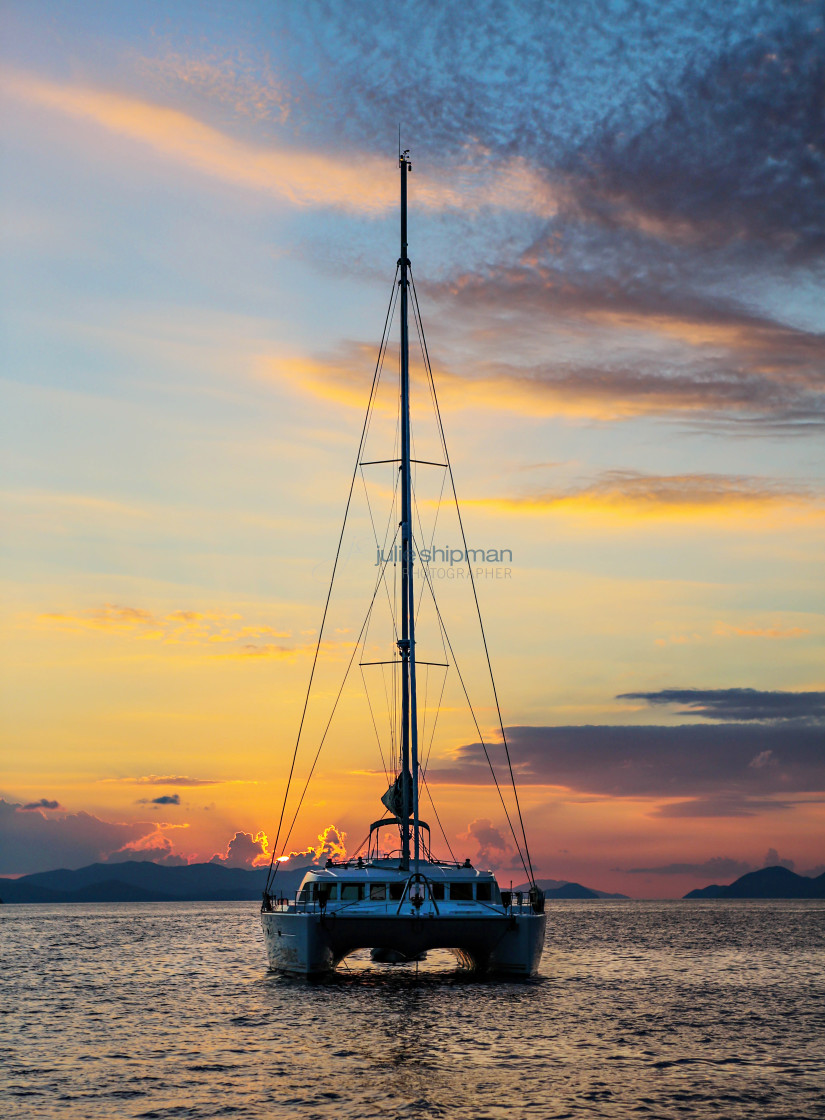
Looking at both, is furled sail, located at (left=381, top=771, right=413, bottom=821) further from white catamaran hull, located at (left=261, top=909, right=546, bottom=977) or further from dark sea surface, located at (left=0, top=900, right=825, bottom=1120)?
dark sea surface, located at (left=0, top=900, right=825, bottom=1120)

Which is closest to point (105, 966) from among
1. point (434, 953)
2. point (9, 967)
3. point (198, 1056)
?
point (9, 967)

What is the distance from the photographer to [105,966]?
2783 inches

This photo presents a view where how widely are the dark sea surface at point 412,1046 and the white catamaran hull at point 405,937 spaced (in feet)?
4.43

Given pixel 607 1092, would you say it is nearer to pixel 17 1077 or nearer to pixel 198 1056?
pixel 198 1056

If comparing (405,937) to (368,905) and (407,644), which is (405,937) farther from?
A: (407,644)

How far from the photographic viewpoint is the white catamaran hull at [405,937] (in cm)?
3822

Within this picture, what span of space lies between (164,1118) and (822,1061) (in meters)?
18.4

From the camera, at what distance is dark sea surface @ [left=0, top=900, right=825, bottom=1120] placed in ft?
83.2

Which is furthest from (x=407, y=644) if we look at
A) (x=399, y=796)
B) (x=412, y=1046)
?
(x=412, y=1046)

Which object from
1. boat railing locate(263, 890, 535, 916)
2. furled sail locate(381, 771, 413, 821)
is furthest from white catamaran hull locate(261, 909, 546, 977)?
furled sail locate(381, 771, 413, 821)

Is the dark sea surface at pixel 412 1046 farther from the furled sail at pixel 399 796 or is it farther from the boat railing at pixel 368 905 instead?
the furled sail at pixel 399 796

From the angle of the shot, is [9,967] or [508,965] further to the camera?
[9,967]

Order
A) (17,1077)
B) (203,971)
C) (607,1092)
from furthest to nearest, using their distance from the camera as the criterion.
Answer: (203,971), (17,1077), (607,1092)

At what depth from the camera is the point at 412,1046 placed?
31375mm
